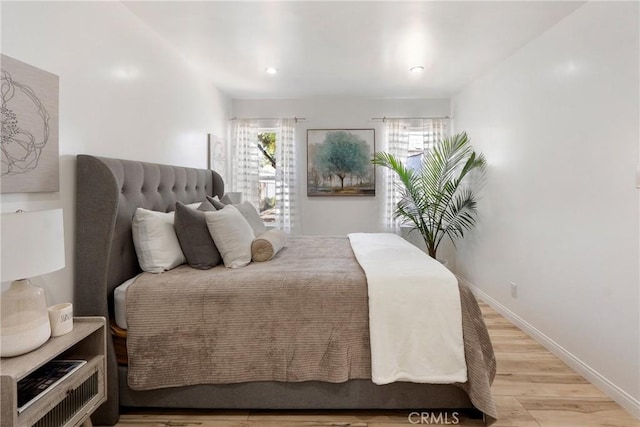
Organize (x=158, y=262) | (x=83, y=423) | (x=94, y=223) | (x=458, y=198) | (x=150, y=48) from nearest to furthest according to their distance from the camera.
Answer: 1. (x=83, y=423)
2. (x=94, y=223)
3. (x=158, y=262)
4. (x=150, y=48)
5. (x=458, y=198)

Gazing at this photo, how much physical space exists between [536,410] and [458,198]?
8.02 feet

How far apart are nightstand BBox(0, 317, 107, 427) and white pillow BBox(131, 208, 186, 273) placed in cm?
46

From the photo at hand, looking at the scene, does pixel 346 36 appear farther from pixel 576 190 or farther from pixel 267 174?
pixel 267 174

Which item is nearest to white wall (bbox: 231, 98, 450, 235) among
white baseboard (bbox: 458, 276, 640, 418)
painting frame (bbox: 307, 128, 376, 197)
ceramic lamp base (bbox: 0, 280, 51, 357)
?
painting frame (bbox: 307, 128, 376, 197)

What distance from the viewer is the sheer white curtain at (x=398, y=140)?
4430 millimetres

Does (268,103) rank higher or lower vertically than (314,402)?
higher

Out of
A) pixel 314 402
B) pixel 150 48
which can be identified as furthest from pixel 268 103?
pixel 314 402

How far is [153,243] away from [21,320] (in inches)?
30.8

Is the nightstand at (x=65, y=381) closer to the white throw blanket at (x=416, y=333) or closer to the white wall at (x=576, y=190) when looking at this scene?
the white throw blanket at (x=416, y=333)

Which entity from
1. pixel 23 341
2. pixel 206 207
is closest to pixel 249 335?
pixel 23 341

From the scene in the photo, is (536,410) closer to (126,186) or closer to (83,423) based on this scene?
(83,423)

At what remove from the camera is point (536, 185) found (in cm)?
267

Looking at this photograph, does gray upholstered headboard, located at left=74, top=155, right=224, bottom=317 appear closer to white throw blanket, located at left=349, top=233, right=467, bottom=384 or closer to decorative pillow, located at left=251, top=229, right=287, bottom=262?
decorative pillow, located at left=251, top=229, right=287, bottom=262

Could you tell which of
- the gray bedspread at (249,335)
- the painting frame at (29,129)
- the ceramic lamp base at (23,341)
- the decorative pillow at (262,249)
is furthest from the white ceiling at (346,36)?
the ceramic lamp base at (23,341)
